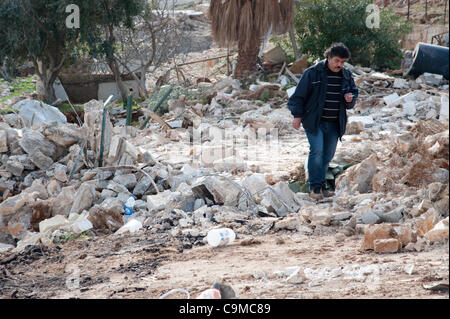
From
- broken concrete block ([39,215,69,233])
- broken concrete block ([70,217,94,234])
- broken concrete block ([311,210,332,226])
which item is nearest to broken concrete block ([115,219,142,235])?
broken concrete block ([70,217,94,234])

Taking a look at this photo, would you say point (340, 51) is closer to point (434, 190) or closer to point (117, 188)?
point (434, 190)

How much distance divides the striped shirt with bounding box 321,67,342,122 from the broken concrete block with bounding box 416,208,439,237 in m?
1.66

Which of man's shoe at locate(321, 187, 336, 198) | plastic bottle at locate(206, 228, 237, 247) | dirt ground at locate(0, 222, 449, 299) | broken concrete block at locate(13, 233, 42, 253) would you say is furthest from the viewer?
man's shoe at locate(321, 187, 336, 198)

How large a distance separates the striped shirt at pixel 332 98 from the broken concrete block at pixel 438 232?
1937 millimetres

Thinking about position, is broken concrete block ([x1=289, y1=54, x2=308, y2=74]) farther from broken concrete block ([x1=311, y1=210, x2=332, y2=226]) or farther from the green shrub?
broken concrete block ([x1=311, y1=210, x2=332, y2=226])

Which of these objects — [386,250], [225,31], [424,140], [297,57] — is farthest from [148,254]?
[297,57]

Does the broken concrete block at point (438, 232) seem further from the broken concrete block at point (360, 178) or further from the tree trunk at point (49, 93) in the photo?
the tree trunk at point (49, 93)

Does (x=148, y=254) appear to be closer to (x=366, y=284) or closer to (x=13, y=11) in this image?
(x=366, y=284)

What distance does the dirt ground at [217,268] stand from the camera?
9.71ft

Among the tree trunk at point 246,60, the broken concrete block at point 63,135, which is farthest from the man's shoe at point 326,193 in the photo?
the tree trunk at point 246,60

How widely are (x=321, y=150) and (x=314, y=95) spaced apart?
0.54 metres

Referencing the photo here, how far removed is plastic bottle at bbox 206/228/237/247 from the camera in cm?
426

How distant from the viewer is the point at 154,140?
9500 millimetres
